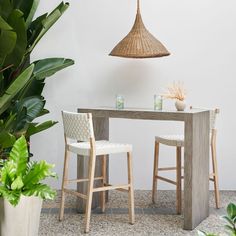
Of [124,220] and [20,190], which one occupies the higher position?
[20,190]

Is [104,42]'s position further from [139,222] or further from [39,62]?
[139,222]

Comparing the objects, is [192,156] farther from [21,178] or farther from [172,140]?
[21,178]

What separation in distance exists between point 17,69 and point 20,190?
1784 mm

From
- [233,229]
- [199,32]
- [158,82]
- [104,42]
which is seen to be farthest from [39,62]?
[233,229]

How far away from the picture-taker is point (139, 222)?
3.39m

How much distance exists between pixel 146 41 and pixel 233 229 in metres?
3.20

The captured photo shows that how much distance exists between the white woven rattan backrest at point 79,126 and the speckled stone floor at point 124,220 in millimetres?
626

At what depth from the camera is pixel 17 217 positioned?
2.62 m

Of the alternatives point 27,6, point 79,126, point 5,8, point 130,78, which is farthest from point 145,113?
point 27,6

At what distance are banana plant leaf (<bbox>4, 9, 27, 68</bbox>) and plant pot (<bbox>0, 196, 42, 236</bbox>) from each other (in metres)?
1.50

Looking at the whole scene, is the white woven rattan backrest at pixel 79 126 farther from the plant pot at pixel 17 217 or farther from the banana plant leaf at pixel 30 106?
the plant pot at pixel 17 217

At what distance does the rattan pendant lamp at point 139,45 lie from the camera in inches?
161

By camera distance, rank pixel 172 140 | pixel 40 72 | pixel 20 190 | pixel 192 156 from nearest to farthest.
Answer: pixel 20 190 → pixel 192 156 → pixel 172 140 → pixel 40 72

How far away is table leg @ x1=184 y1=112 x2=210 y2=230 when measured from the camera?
3.22m
